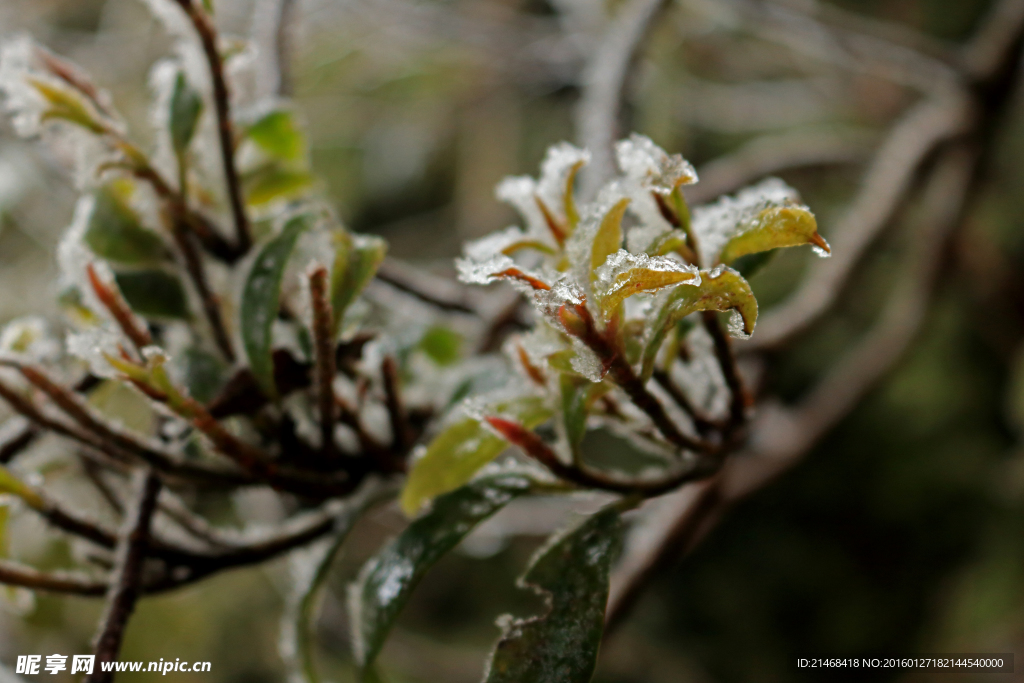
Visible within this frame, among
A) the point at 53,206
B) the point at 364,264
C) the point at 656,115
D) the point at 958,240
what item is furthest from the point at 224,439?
the point at 53,206

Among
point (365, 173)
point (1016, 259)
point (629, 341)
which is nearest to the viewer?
point (629, 341)

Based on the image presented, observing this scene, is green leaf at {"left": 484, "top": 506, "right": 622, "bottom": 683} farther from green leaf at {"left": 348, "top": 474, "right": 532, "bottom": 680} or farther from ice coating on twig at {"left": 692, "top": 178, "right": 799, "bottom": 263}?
ice coating on twig at {"left": 692, "top": 178, "right": 799, "bottom": 263}

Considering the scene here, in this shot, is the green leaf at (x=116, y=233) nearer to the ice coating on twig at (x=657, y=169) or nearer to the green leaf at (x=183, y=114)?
the green leaf at (x=183, y=114)

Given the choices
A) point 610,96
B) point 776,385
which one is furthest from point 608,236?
point 776,385

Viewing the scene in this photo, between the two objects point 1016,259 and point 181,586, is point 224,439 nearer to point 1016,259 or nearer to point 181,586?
point 181,586

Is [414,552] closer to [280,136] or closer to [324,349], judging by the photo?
[324,349]

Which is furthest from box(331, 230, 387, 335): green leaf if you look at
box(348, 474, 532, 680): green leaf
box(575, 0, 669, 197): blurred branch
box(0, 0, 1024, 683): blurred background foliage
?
box(0, 0, 1024, 683): blurred background foliage
